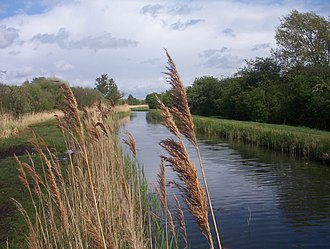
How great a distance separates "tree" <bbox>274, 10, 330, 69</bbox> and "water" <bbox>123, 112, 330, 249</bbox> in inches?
917

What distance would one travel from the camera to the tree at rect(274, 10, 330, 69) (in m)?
41.1

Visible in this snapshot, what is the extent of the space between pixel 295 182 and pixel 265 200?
10.1ft

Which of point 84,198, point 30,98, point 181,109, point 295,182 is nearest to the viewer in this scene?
point 181,109

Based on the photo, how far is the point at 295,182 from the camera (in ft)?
50.3

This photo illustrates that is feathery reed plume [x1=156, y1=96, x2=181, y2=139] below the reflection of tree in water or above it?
above

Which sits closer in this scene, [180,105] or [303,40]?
[180,105]

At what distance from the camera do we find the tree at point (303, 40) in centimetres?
4106

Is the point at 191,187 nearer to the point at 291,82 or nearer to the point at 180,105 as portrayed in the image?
the point at 180,105

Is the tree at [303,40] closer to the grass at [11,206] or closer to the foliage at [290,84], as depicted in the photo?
the foliage at [290,84]

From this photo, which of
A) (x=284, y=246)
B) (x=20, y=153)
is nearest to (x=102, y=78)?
(x=20, y=153)

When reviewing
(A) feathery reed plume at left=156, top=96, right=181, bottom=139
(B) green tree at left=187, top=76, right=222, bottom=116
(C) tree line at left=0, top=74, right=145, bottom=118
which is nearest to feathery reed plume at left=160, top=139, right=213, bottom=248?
(A) feathery reed plume at left=156, top=96, right=181, bottom=139

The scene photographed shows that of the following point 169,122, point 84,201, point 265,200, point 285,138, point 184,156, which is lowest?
point 265,200

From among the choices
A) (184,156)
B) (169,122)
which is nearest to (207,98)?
(169,122)

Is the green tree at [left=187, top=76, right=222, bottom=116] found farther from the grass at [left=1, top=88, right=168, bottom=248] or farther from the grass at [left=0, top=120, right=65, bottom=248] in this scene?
the grass at [left=1, top=88, right=168, bottom=248]
